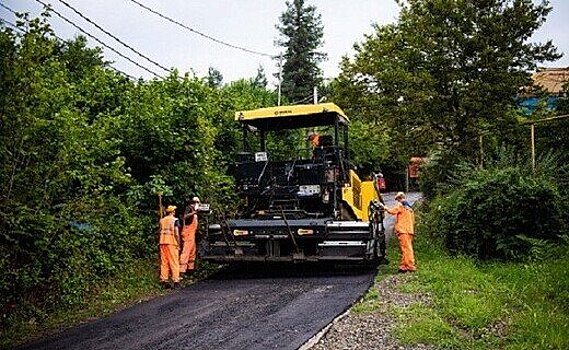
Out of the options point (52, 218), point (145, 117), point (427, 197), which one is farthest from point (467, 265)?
point (427, 197)

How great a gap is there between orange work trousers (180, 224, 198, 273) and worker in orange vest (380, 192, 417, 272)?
3.73 m

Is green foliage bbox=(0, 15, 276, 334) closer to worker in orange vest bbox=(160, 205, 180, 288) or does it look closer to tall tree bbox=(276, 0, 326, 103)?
worker in orange vest bbox=(160, 205, 180, 288)

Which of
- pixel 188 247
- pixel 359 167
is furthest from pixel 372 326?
pixel 359 167

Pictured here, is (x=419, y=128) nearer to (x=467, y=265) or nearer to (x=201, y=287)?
(x=467, y=265)

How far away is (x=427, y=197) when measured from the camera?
85.5 feet

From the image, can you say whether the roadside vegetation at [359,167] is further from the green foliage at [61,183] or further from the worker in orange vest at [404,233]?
the worker in orange vest at [404,233]

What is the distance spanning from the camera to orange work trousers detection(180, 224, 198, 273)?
41.1 feet

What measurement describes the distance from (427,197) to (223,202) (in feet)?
42.7

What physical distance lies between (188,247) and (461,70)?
10.3 metres

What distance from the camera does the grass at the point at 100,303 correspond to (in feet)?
27.6

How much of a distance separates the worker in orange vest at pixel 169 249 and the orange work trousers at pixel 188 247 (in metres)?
0.85

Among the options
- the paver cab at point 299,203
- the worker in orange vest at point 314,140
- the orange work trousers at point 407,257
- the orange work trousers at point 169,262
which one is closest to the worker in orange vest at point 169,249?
the orange work trousers at point 169,262

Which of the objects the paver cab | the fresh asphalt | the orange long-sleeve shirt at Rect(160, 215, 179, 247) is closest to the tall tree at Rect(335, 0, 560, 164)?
the paver cab

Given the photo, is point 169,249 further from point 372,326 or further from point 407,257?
point 372,326
